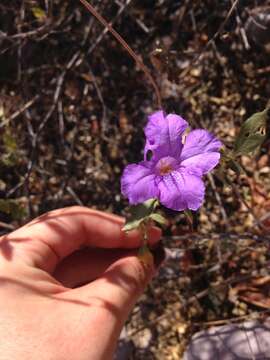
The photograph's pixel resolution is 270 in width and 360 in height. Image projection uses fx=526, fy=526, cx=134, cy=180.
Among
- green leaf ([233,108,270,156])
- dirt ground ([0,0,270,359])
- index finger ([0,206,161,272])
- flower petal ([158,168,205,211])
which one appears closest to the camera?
flower petal ([158,168,205,211])

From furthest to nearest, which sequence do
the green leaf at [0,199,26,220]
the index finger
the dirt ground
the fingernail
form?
the dirt ground
the green leaf at [0,199,26,220]
the fingernail
the index finger

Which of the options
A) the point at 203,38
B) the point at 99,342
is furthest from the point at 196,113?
A: the point at 99,342

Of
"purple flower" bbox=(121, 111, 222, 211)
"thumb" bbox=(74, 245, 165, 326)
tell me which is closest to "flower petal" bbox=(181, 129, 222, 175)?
"purple flower" bbox=(121, 111, 222, 211)

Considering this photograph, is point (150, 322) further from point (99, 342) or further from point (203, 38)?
point (203, 38)

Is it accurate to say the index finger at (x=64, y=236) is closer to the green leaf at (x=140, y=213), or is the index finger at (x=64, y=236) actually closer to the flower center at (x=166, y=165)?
the green leaf at (x=140, y=213)

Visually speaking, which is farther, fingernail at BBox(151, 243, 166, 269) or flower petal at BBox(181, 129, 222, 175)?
fingernail at BBox(151, 243, 166, 269)

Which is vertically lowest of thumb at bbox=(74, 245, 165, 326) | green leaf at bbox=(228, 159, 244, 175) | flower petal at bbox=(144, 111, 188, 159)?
thumb at bbox=(74, 245, 165, 326)

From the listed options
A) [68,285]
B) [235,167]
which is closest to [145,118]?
[68,285]

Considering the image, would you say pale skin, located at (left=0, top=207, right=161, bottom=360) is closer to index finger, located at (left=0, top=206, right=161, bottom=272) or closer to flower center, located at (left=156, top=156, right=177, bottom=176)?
index finger, located at (left=0, top=206, right=161, bottom=272)
